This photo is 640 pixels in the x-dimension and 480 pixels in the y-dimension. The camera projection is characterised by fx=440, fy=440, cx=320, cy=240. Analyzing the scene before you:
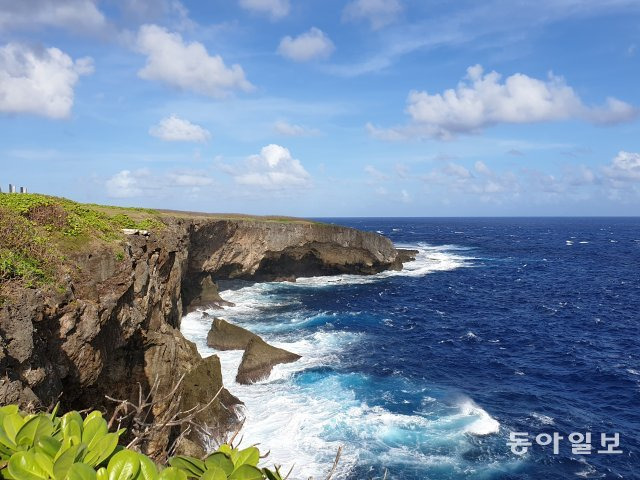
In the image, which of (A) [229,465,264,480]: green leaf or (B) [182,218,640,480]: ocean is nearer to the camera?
(A) [229,465,264,480]: green leaf

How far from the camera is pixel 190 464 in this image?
3.90m

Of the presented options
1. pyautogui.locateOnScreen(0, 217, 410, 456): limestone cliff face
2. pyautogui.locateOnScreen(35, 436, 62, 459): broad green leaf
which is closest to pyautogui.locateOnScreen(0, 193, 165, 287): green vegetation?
pyautogui.locateOnScreen(0, 217, 410, 456): limestone cliff face

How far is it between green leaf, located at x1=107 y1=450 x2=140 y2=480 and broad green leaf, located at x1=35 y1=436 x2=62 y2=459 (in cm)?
57

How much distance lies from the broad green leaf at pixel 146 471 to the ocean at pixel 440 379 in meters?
7.90

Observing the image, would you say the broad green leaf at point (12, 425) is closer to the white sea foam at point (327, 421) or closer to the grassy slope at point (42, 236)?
the grassy slope at point (42, 236)

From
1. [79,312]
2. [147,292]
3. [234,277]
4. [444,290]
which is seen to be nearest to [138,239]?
[147,292]

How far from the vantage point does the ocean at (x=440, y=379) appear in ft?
66.3

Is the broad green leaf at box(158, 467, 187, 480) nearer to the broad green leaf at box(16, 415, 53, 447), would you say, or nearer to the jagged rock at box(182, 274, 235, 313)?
the broad green leaf at box(16, 415, 53, 447)

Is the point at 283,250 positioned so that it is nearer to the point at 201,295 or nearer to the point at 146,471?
the point at 201,295

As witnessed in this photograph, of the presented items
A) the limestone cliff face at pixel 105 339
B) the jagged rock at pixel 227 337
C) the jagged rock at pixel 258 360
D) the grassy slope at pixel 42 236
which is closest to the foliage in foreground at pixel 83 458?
the limestone cliff face at pixel 105 339

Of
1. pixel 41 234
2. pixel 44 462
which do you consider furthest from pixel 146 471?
pixel 41 234

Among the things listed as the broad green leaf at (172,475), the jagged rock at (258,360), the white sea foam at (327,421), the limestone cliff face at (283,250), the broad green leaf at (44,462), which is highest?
the broad green leaf at (44,462)

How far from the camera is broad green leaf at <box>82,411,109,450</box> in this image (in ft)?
13.0

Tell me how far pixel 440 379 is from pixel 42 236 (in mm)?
24385
